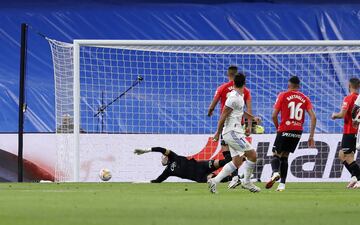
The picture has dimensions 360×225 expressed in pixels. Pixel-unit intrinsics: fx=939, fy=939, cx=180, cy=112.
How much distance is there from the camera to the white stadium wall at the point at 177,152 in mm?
18391

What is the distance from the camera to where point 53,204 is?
915 centimetres

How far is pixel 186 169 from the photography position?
16.4 metres

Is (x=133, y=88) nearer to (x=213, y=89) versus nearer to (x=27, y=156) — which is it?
(x=213, y=89)

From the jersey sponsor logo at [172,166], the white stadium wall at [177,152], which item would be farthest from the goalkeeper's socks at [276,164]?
the white stadium wall at [177,152]

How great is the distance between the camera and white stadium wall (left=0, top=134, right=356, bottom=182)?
60.3 ft

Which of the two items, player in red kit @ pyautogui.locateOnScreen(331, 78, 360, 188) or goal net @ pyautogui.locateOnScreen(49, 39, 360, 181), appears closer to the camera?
player in red kit @ pyautogui.locateOnScreen(331, 78, 360, 188)

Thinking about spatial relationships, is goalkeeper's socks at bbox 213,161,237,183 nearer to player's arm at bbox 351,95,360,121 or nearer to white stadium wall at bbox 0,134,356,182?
player's arm at bbox 351,95,360,121

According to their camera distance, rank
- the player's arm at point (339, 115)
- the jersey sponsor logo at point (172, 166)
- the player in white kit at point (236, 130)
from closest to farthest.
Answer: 1. the player in white kit at point (236, 130)
2. the player's arm at point (339, 115)
3. the jersey sponsor logo at point (172, 166)

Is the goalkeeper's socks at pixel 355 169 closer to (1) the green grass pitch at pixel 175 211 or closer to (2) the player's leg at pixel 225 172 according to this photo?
(2) the player's leg at pixel 225 172

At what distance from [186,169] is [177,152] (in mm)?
2064

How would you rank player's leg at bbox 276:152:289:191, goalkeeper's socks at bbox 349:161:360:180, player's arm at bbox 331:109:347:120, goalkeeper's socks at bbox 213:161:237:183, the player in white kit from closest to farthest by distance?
1. goalkeeper's socks at bbox 213:161:237:183
2. the player in white kit
3. player's leg at bbox 276:152:289:191
4. player's arm at bbox 331:109:347:120
5. goalkeeper's socks at bbox 349:161:360:180

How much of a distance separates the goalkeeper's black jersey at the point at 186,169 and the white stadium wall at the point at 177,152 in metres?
1.86

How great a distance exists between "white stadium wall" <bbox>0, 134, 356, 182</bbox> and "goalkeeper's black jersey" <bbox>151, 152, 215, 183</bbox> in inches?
73.1

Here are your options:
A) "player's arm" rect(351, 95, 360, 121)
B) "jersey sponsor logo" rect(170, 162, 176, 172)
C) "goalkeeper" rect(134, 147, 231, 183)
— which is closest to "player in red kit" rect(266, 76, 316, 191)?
"player's arm" rect(351, 95, 360, 121)
